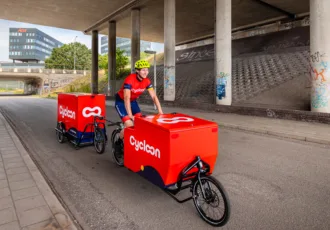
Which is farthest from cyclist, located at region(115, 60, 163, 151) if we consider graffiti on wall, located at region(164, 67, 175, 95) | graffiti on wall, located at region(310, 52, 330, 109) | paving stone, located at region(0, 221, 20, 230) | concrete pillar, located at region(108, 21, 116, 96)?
concrete pillar, located at region(108, 21, 116, 96)

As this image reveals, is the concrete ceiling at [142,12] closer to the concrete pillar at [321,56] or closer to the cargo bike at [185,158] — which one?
the concrete pillar at [321,56]

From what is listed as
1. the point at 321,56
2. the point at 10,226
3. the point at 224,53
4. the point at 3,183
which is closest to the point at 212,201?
the point at 10,226

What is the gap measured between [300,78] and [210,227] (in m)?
16.5

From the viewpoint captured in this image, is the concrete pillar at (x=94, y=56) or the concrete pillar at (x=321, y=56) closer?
the concrete pillar at (x=321, y=56)

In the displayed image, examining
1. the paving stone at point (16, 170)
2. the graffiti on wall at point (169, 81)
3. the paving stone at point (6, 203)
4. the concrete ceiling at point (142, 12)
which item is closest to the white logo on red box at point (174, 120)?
the paving stone at point (6, 203)

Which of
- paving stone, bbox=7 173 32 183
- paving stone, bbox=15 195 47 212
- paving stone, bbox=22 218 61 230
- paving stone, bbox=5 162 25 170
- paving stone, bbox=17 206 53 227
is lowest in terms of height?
paving stone, bbox=22 218 61 230

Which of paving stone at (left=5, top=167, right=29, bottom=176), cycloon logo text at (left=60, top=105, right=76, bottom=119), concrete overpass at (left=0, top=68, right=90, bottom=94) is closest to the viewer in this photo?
paving stone at (left=5, top=167, right=29, bottom=176)

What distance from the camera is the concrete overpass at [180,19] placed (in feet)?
35.2

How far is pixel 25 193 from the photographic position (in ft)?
11.6

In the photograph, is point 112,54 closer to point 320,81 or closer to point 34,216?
point 320,81

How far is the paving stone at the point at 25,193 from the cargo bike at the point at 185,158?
168 cm

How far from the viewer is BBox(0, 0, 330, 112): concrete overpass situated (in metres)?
10.7

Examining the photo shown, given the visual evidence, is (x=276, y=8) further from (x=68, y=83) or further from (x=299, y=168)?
(x=68, y=83)

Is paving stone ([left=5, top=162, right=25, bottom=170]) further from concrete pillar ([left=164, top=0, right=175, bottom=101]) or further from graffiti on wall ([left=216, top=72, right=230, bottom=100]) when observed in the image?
concrete pillar ([left=164, top=0, right=175, bottom=101])
